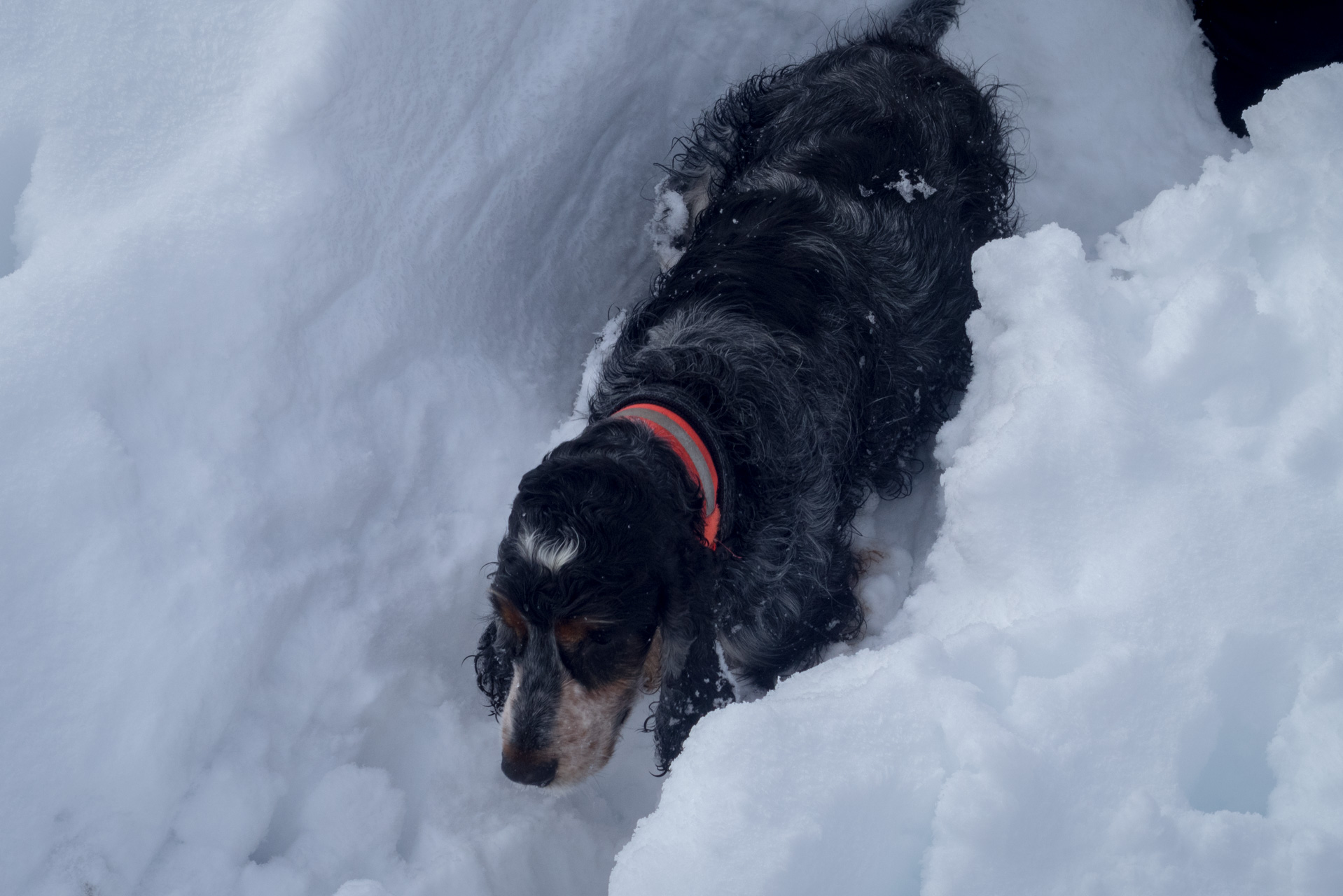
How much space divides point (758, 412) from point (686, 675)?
0.97 meters

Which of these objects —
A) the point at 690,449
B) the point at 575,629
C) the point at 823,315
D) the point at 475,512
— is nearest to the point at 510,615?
the point at 575,629

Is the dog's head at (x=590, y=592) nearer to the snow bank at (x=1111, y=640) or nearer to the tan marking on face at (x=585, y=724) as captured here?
the tan marking on face at (x=585, y=724)

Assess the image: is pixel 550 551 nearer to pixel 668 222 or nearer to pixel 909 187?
pixel 909 187

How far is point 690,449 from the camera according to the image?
2855mm

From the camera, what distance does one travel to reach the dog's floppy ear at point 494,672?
2963mm

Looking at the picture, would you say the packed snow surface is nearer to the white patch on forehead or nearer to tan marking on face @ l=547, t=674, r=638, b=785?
tan marking on face @ l=547, t=674, r=638, b=785

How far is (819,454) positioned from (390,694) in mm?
1927

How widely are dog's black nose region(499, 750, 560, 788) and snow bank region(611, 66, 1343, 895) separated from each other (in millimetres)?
539

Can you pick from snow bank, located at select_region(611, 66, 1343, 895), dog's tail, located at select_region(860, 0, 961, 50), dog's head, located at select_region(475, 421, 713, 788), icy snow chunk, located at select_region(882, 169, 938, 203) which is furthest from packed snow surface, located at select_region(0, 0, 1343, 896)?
dog's tail, located at select_region(860, 0, 961, 50)

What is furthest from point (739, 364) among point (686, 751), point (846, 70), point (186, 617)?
point (186, 617)

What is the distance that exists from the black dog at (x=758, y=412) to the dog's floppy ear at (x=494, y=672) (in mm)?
11

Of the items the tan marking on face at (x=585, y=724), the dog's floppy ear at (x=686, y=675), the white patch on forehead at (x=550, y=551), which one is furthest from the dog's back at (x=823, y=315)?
the white patch on forehead at (x=550, y=551)

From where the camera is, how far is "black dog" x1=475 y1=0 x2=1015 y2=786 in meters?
2.60

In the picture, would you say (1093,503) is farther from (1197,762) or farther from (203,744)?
(203,744)
